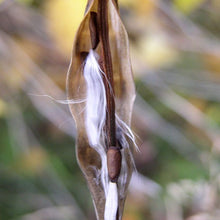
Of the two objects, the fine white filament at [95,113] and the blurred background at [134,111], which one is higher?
the fine white filament at [95,113]

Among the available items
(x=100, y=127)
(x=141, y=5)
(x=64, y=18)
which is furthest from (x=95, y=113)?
(x=141, y=5)

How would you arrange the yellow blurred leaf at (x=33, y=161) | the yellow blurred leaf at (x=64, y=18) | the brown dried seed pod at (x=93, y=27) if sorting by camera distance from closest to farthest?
the brown dried seed pod at (x=93, y=27) < the yellow blurred leaf at (x=64, y=18) < the yellow blurred leaf at (x=33, y=161)

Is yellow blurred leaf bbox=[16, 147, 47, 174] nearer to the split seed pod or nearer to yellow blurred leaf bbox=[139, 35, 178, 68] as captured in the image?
yellow blurred leaf bbox=[139, 35, 178, 68]

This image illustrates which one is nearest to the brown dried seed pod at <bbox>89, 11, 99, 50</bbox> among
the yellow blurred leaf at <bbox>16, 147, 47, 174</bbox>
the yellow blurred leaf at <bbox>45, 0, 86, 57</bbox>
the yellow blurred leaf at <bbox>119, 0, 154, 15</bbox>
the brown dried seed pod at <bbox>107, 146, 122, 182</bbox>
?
the brown dried seed pod at <bbox>107, 146, 122, 182</bbox>

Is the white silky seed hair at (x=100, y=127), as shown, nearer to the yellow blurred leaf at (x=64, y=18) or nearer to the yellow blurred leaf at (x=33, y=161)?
the yellow blurred leaf at (x=64, y=18)

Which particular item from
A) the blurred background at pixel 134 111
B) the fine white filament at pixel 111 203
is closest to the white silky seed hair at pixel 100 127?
the fine white filament at pixel 111 203

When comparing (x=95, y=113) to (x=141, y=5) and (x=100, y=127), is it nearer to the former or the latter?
Result: (x=100, y=127)
